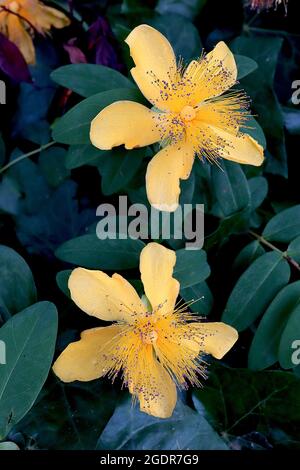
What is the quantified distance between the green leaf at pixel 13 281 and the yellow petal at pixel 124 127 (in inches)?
8.6

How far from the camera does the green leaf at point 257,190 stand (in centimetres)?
110

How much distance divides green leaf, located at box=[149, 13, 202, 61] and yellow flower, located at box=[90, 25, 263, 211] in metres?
0.20

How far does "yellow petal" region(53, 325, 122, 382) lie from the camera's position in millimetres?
913

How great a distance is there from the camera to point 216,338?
92 centimetres

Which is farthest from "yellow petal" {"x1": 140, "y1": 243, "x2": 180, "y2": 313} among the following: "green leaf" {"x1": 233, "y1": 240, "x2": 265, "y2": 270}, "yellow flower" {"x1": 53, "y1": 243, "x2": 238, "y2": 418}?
"green leaf" {"x1": 233, "y1": 240, "x2": 265, "y2": 270}

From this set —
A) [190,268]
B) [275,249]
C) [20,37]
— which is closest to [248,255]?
[275,249]

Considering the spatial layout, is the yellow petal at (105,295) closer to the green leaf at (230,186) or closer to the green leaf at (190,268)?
the green leaf at (190,268)

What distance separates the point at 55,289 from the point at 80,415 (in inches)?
8.0

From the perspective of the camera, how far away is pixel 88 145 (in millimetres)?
979

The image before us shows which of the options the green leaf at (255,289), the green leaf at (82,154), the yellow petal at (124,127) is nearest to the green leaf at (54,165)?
the green leaf at (82,154)

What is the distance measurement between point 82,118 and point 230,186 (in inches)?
9.4

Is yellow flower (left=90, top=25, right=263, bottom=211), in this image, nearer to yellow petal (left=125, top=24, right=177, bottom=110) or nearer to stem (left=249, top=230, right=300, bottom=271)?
yellow petal (left=125, top=24, right=177, bottom=110)

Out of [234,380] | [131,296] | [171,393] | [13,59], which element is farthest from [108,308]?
[13,59]

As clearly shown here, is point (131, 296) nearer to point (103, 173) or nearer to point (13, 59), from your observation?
point (103, 173)
